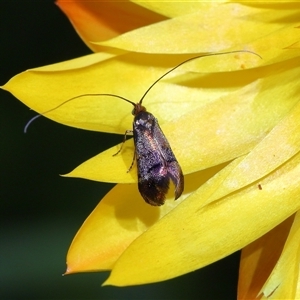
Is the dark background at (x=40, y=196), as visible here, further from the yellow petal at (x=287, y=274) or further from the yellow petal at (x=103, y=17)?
the yellow petal at (x=287, y=274)

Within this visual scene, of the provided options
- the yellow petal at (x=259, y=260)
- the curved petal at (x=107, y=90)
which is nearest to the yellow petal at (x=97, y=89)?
the curved petal at (x=107, y=90)

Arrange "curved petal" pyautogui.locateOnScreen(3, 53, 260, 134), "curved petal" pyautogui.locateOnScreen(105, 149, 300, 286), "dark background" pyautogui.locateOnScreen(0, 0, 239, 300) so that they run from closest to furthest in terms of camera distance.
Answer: "curved petal" pyautogui.locateOnScreen(105, 149, 300, 286) < "curved petal" pyautogui.locateOnScreen(3, 53, 260, 134) < "dark background" pyautogui.locateOnScreen(0, 0, 239, 300)

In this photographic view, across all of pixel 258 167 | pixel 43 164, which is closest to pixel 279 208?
pixel 258 167

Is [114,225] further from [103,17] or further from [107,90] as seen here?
[103,17]

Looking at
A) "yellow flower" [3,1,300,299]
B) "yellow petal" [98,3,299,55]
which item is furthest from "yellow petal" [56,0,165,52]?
"yellow petal" [98,3,299,55]

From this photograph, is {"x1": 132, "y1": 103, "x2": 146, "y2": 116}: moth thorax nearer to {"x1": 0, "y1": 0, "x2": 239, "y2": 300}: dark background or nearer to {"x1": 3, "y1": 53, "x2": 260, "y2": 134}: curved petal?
{"x1": 3, "y1": 53, "x2": 260, "y2": 134}: curved petal

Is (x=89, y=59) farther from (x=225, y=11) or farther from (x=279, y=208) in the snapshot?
(x=279, y=208)

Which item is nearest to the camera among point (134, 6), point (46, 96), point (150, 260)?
point (150, 260)
